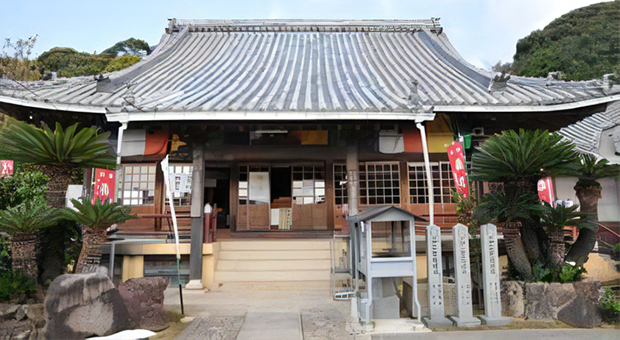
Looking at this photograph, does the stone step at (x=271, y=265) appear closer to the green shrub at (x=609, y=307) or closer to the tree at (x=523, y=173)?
the tree at (x=523, y=173)

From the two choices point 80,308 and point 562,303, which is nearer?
point 80,308

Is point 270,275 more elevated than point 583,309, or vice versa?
point 270,275

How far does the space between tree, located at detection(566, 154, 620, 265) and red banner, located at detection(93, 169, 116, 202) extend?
8873mm

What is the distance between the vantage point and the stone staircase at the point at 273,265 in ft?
26.7

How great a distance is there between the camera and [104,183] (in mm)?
7188

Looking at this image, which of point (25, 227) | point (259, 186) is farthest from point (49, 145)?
point (259, 186)

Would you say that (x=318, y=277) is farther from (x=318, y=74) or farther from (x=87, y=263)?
(x=318, y=74)

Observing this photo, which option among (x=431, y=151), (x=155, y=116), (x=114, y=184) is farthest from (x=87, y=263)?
(x=431, y=151)

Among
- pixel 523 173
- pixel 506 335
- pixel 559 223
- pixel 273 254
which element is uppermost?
pixel 523 173

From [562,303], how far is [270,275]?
5.63 m

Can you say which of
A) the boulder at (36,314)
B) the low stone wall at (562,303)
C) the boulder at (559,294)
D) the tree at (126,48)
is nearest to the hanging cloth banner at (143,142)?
the boulder at (36,314)

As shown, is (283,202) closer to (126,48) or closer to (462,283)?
(462,283)

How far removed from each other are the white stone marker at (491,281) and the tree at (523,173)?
58 centimetres

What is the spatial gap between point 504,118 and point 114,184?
28.2 feet
